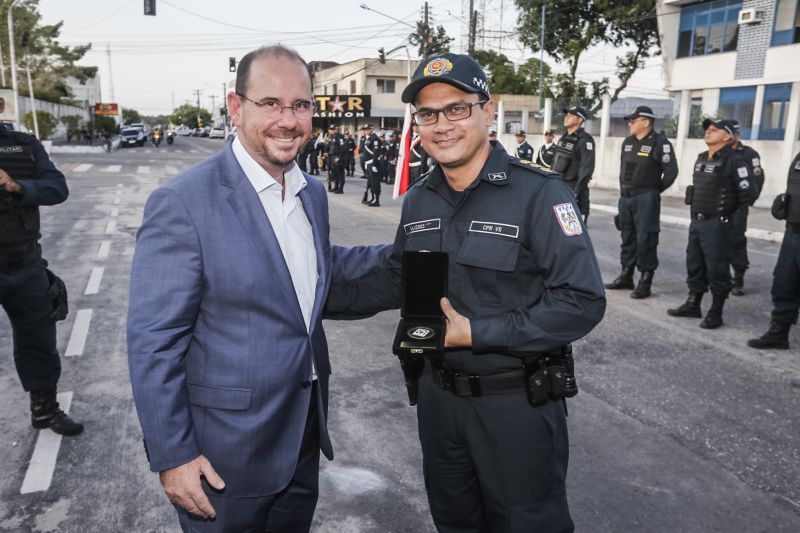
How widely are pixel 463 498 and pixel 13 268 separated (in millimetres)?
3137

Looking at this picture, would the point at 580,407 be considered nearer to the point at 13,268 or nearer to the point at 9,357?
the point at 13,268

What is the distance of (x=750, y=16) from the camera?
2423 centimetres

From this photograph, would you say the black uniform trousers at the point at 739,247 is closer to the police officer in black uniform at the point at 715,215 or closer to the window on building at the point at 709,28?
the police officer in black uniform at the point at 715,215

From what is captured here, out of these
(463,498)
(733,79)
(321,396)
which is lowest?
(463,498)

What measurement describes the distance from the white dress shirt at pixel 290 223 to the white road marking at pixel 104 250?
8048 millimetres

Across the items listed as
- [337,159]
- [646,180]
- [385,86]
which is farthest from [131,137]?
[646,180]

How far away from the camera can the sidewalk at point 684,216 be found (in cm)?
1190

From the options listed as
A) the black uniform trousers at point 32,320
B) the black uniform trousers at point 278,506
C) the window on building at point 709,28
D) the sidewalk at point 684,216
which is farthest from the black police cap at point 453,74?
the window on building at point 709,28

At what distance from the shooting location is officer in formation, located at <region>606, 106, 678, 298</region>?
24.1 ft

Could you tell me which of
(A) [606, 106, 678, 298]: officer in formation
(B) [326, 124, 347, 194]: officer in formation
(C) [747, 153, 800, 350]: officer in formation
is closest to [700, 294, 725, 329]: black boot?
(C) [747, 153, 800, 350]: officer in formation

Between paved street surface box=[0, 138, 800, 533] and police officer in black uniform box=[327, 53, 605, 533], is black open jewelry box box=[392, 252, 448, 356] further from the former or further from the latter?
paved street surface box=[0, 138, 800, 533]

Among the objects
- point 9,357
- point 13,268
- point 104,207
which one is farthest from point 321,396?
point 104,207

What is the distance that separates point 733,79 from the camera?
1051 inches

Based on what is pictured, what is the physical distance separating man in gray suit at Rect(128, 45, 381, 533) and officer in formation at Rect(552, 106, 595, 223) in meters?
7.98
